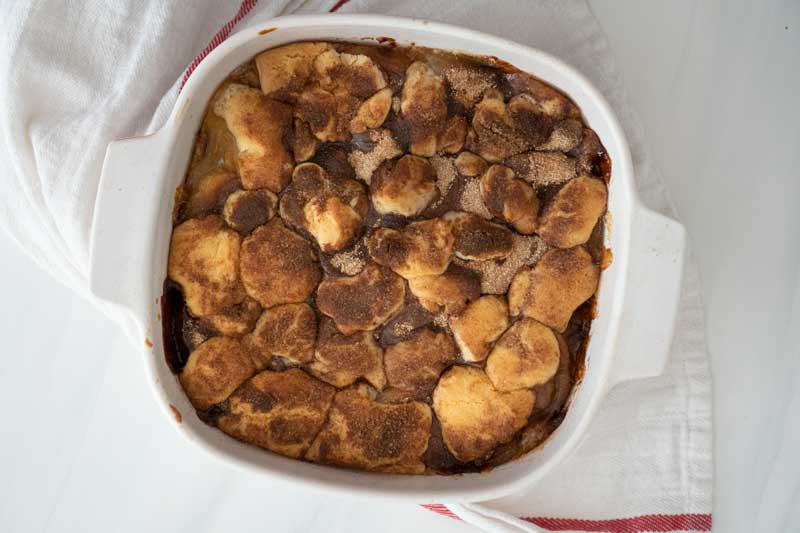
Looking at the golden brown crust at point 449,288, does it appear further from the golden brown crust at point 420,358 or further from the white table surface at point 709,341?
the white table surface at point 709,341

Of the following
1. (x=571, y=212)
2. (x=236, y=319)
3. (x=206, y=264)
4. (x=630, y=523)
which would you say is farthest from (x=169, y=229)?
(x=630, y=523)

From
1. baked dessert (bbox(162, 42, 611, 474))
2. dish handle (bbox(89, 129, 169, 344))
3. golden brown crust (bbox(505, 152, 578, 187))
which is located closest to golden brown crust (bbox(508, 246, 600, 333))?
baked dessert (bbox(162, 42, 611, 474))

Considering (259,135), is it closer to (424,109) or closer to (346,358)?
(424,109)

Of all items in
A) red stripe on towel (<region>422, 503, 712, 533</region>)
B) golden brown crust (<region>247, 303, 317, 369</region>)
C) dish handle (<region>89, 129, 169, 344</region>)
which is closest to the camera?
dish handle (<region>89, 129, 169, 344</region>)

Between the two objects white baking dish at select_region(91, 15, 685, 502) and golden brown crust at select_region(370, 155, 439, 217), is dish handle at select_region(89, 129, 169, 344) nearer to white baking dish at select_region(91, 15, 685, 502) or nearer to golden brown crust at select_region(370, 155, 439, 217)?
white baking dish at select_region(91, 15, 685, 502)

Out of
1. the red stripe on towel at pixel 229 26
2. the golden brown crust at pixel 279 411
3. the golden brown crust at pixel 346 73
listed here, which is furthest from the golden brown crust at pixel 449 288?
the red stripe on towel at pixel 229 26

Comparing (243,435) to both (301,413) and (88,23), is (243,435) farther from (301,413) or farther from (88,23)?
(88,23)
